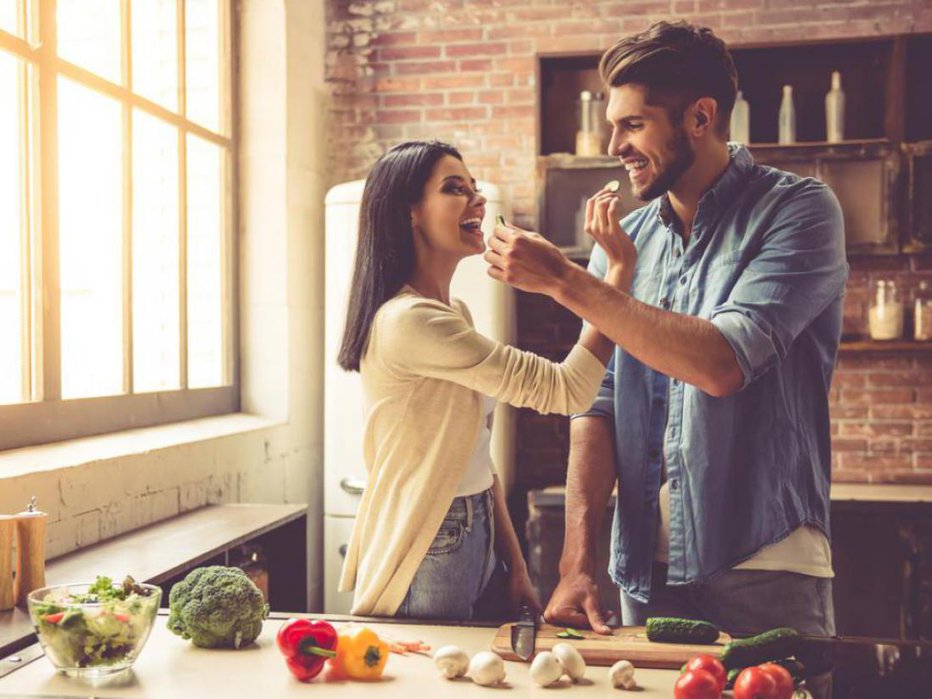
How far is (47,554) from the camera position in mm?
2412

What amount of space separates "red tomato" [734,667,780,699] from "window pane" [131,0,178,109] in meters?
2.91

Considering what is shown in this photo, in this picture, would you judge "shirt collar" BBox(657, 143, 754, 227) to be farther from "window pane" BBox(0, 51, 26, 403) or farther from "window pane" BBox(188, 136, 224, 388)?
"window pane" BBox(188, 136, 224, 388)

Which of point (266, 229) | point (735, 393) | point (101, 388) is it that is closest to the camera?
point (735, 393)

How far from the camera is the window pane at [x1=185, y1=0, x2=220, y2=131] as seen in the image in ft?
12.5

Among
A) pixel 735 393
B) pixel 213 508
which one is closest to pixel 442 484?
pixel 735 393

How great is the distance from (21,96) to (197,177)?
118cm

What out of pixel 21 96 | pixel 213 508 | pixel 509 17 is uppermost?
pixel 509 17

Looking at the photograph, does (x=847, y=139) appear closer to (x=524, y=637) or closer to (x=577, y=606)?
(x=577, y=606)

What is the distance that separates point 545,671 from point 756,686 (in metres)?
0.28

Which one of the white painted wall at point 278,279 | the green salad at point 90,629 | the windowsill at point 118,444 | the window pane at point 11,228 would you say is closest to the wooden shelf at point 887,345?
the white painted wall at point 278,279

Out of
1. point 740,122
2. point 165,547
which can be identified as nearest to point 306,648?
point 165,547

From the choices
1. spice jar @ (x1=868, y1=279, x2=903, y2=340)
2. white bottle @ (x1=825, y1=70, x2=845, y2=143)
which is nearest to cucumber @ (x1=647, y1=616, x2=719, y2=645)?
spice jar @ (x1=868, y1=279, x2=903, y2=340)

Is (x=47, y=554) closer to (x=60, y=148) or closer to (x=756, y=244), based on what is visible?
(x=60, y=148)

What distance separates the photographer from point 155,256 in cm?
344
